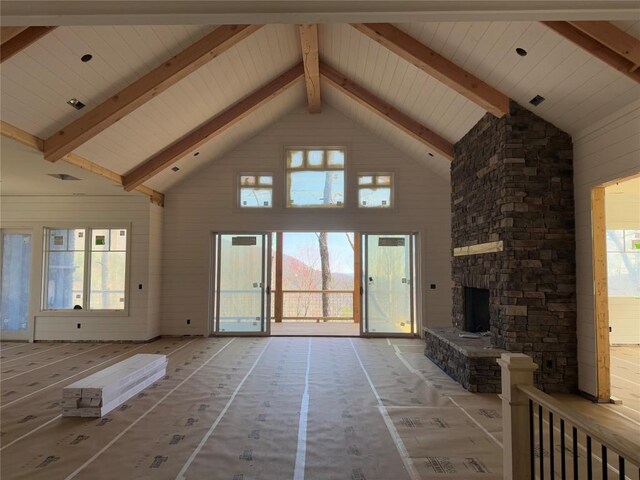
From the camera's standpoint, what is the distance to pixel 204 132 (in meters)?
6.79

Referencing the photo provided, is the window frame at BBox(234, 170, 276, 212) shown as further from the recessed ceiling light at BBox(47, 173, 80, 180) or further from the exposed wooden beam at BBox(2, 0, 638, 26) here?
the exposed wooden beam at BBox(2, 0, 638, 26)

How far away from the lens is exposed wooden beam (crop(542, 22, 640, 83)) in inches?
133

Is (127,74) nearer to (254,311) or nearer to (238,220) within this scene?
(238,220)

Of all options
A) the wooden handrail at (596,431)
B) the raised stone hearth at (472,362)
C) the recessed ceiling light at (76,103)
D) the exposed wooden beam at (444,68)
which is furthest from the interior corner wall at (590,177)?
the recessed ceiling light at (76,103)

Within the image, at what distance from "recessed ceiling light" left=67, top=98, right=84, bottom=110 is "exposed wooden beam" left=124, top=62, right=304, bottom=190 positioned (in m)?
2.07

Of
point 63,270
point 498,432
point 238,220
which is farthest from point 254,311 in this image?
point 498,432

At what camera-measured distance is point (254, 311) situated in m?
8.40

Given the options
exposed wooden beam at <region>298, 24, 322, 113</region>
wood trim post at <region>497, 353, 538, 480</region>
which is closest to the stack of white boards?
wood trim post at <region>497, 353, 538, 480</region>

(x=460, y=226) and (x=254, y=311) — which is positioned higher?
(x=460, y=226)

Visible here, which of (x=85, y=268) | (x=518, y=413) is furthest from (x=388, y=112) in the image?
(x=85, y=268)

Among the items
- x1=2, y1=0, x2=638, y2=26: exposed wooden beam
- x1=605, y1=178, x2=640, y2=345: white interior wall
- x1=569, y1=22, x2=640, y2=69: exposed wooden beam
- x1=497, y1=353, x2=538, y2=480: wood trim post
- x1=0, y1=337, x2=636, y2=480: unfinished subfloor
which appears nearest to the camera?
x1=2, y1=0, x2=638, y2=26: exposed wooden beam

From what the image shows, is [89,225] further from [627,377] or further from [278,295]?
[627,377]

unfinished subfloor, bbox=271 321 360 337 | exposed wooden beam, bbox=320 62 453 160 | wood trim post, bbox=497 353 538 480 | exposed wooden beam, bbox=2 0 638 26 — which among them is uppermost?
exposed wooden beam, bbox=320 62 453 160

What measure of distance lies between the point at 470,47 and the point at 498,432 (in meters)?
3.89
